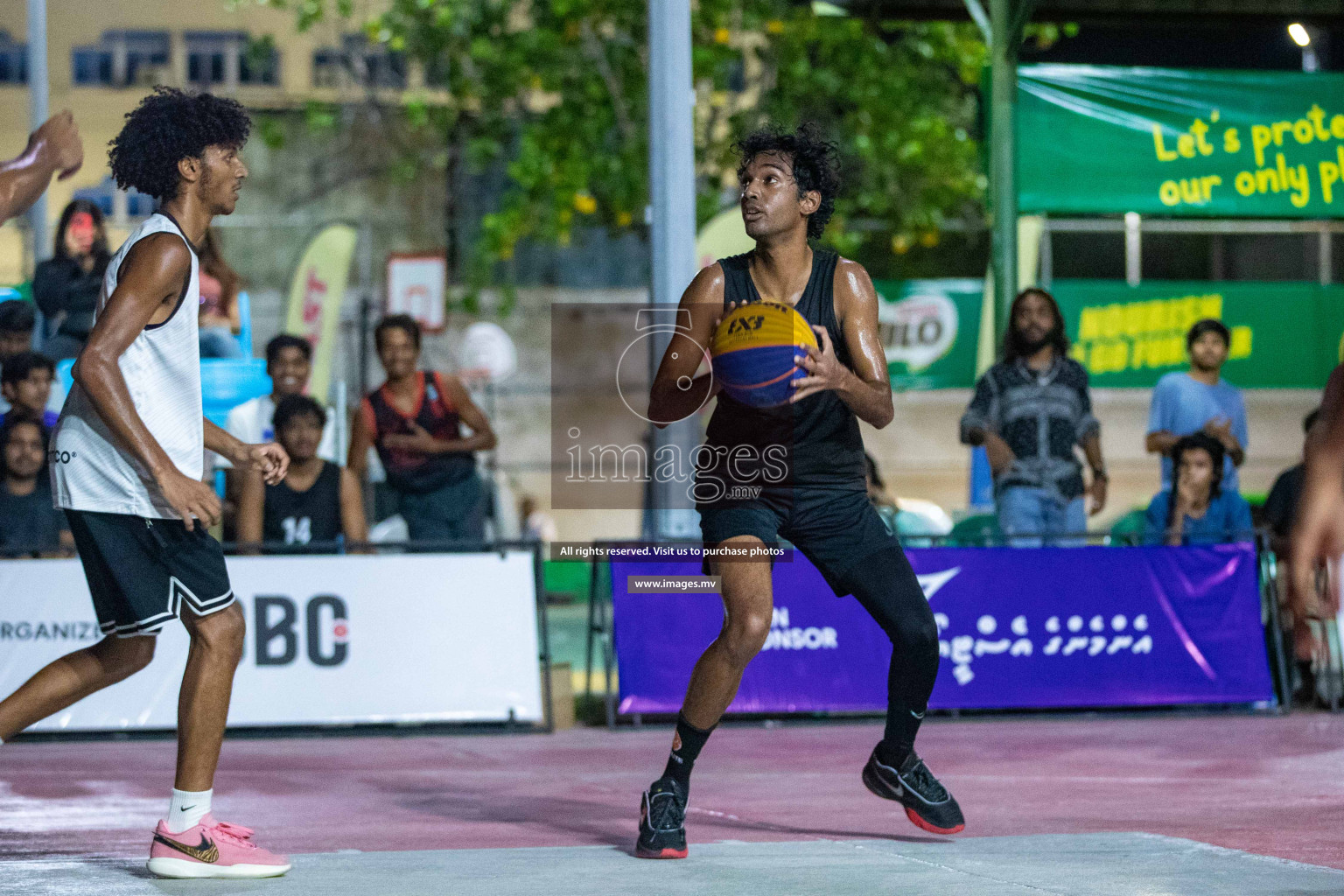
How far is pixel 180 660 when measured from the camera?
8719 millimetres

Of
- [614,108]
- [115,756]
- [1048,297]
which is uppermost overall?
[614,108]

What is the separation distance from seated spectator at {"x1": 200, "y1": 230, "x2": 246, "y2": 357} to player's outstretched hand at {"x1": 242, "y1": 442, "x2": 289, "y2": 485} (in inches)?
206

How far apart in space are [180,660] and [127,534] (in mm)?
3963

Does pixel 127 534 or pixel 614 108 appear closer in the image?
pixel 127 534

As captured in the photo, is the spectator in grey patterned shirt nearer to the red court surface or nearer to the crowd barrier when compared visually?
the crowd barrier

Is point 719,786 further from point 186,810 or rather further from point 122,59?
point 122,59

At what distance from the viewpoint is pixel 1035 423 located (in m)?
9.65

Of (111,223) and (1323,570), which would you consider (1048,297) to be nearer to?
(1323,570)

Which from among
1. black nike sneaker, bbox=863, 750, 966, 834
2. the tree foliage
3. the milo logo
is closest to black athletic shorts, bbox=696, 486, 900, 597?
black nike sneaker, bbox=863, 750, 966, 834

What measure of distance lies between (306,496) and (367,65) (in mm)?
16296

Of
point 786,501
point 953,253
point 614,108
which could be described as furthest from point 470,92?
point 786,501

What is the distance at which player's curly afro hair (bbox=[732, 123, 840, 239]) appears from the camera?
5.51 meters

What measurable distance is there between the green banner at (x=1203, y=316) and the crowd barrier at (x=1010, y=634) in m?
9.57

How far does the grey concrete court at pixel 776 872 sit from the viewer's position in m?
4.69
